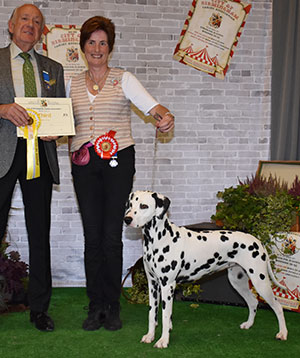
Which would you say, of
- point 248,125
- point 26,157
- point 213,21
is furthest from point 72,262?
point 213,21

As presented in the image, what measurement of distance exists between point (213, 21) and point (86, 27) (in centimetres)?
179

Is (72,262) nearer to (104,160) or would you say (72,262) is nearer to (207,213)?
(207,213)

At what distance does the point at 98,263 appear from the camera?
308cm

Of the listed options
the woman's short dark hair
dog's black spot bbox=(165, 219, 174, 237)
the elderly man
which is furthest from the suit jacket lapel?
dog's black spot bbox=(165, 219, 174, 237)

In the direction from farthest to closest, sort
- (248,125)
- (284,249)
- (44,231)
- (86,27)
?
(248,125), (284,249), (44,231), (86,27)

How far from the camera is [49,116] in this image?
2873 mm

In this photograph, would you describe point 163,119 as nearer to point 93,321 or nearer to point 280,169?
point 93,321

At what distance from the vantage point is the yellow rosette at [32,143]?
2.81 m

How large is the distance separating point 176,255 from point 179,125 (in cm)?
182

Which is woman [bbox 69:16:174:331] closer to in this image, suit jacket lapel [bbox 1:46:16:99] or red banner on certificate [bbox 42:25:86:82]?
suit jacket lapel [bbox 1:46:16:99]

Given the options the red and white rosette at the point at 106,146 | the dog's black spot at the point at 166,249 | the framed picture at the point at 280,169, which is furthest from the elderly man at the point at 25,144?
the framed picture at the point at 280,169

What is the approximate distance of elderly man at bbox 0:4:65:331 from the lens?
2842 millimetres

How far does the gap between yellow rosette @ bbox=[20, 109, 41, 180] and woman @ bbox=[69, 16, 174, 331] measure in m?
0.26

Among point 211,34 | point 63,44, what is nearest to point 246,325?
point 211,34
